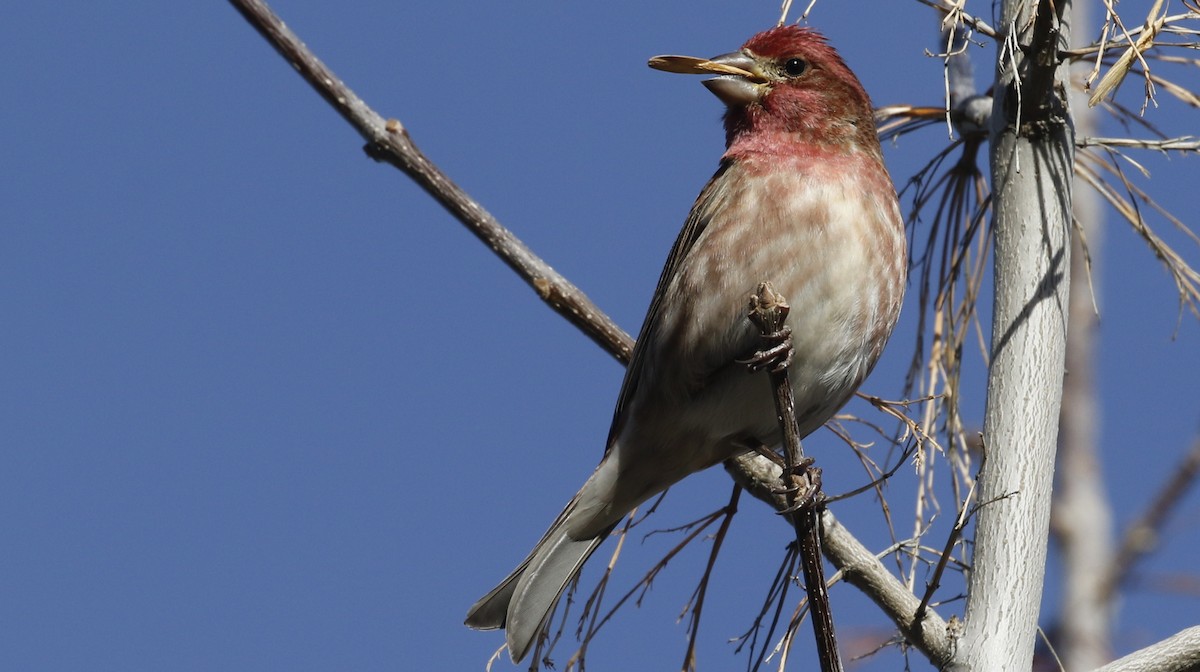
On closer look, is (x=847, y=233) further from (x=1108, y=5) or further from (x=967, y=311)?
(x=1108, y=5)

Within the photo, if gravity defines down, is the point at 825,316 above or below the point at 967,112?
below

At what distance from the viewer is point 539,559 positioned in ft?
16.6

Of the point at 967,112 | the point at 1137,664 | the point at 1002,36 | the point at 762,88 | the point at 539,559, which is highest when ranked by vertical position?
the point at 762,88

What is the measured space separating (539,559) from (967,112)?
2.26m

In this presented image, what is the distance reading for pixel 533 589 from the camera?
4898mm

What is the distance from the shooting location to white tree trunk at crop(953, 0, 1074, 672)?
349 cm

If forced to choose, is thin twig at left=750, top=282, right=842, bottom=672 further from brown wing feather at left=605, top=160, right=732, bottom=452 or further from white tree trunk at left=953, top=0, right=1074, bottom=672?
brown wing feather at left=605, top=160, right=732, bottom=452

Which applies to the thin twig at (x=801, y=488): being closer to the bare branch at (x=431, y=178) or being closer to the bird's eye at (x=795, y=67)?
the bare branch at (x=431, y=178)

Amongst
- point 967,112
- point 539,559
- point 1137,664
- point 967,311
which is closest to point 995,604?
point 1137,664

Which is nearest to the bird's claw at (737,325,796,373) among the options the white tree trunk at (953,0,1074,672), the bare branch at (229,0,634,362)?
the white tree trunk at (953,0,1074,672)

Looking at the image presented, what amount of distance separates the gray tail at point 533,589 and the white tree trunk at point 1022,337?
168cm

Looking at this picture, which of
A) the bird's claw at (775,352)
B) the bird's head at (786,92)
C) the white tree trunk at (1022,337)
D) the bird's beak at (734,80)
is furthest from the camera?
the bird's beak at (734,80)

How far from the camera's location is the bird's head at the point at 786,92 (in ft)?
17.1

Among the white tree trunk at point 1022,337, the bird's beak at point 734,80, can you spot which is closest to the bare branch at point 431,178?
the bird's beak at point 734,80
